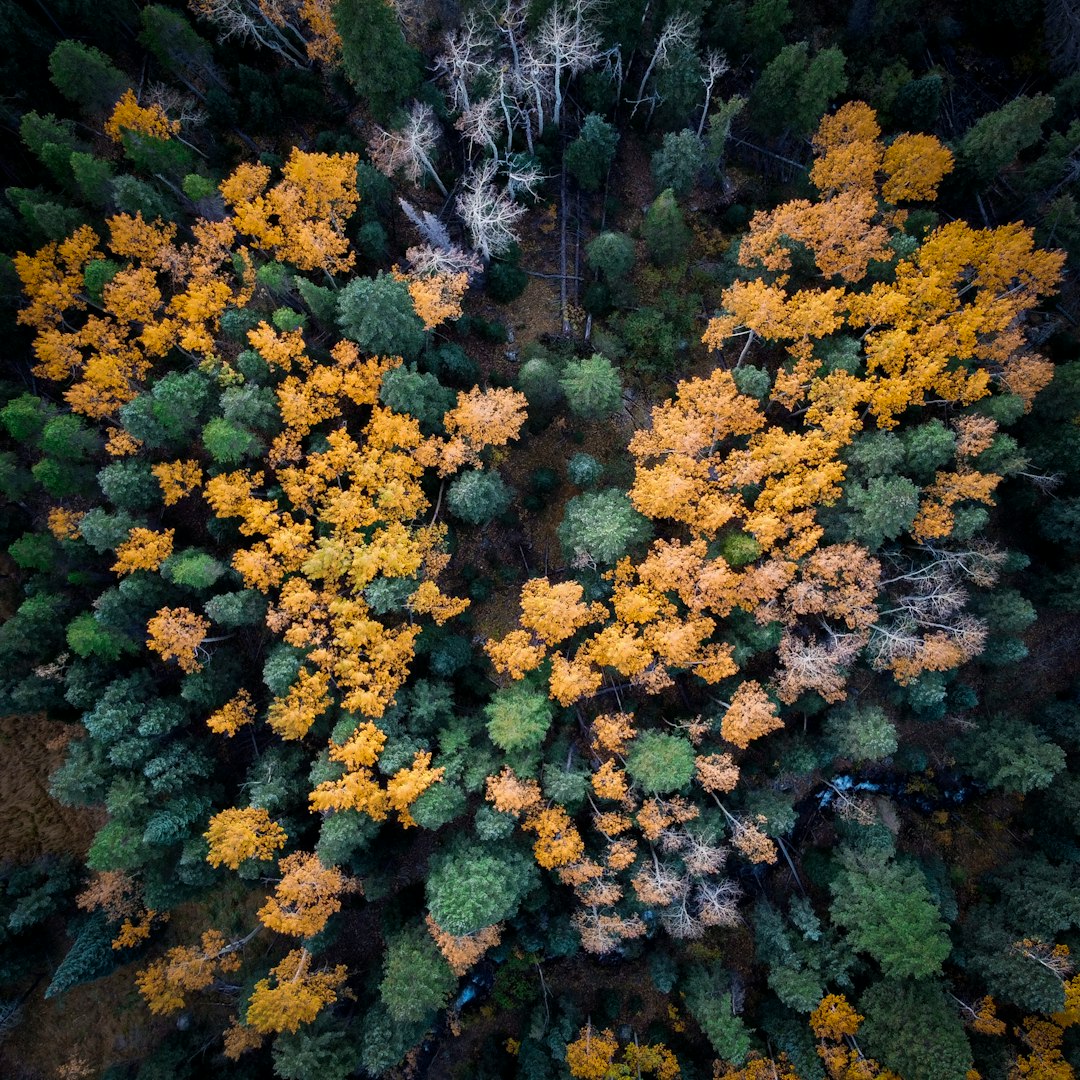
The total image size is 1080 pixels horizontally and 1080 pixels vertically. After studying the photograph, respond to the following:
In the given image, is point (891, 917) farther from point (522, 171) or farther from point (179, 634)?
point (522, 171)

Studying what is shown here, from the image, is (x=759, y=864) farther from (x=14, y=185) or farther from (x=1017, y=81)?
(x=14, y=185)

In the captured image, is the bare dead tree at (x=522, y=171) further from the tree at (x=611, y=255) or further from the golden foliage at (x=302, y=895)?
the golden foliage at (x=302, y=895)

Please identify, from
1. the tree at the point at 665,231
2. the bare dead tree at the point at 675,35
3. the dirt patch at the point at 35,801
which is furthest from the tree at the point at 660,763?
the bare dead tree at the point at 675,35

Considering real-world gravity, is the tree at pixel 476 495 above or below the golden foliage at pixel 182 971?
above

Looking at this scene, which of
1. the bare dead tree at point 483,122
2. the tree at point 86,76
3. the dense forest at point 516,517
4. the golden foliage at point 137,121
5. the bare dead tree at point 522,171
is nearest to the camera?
the tree at point 86,76

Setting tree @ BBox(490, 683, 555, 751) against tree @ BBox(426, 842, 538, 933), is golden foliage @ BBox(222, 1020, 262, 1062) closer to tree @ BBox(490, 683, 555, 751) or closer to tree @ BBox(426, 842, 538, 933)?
tree @ BBox(426, 842, 538, 933)

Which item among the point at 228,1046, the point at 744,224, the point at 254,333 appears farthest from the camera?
the point at 744,224

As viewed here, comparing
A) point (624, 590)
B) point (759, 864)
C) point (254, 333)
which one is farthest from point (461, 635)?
point (759, 864)
